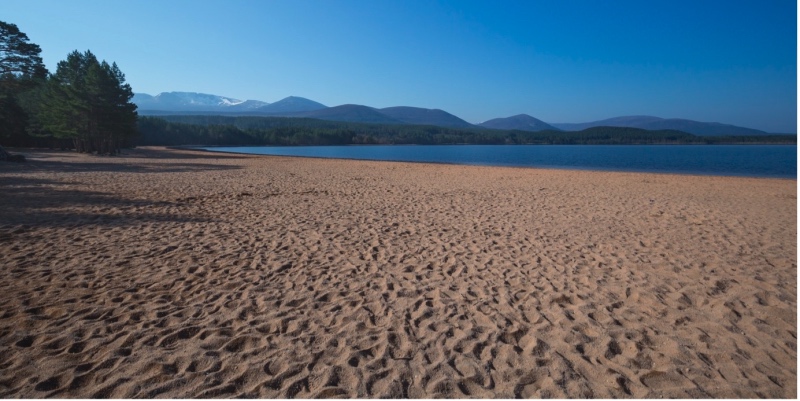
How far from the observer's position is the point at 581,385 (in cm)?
261

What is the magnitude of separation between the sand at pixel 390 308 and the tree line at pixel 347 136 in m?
86.7

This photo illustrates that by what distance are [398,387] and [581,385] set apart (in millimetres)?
1364

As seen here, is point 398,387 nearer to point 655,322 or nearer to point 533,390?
point 533,390

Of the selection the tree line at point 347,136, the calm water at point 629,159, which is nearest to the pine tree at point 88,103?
the calm water at point 629,159

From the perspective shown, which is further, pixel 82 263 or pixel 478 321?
pixel 82 263

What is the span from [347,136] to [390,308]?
119 meters

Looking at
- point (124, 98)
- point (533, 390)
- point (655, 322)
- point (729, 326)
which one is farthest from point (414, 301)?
point (124, 98)

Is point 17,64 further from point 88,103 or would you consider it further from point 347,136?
point 347,136

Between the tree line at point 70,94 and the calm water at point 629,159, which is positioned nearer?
the tree line at point 70,94

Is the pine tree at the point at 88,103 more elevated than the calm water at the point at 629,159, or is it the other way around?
the pine tree at the point at 88,103

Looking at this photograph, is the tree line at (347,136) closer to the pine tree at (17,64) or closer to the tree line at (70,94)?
the tree line at (70,94)

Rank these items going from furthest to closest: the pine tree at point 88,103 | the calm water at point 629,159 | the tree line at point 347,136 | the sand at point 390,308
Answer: the tree line at point 347,136, the calm water at point 629,159, the pine tree at point 88,103, the sand at point 390,308

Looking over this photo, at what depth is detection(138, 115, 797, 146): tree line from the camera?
290 ft

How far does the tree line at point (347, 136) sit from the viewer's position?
88.5 metres
